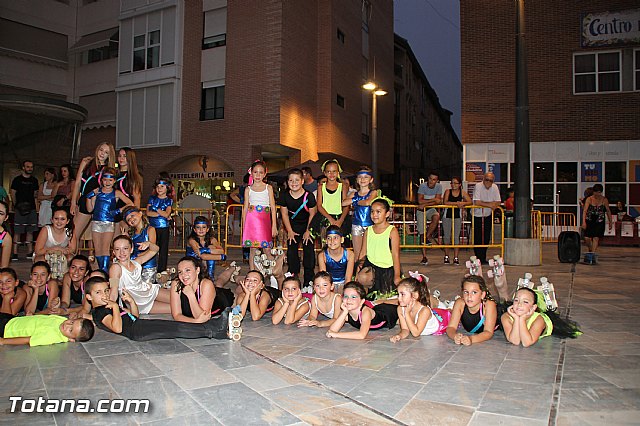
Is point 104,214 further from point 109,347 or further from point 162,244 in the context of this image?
point 109,347

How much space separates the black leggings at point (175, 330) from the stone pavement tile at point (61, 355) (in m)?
0.49

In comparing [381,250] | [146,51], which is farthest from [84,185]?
[146,51]

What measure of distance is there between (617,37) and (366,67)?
13.9 m

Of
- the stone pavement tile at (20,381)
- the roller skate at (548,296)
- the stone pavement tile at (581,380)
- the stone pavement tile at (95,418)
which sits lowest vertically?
the stone pavement tile at (95,418)

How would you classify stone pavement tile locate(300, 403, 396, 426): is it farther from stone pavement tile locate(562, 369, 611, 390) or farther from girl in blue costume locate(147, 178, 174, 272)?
girl in blue costume locate(147, 178, 174, 272)

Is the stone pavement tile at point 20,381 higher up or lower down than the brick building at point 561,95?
lower down

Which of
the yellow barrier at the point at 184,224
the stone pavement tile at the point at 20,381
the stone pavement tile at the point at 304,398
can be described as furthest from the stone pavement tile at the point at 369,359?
the yellow barrier at the point at 184,224

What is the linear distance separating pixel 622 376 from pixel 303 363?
7.52 feet

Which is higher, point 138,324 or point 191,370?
point 138,324

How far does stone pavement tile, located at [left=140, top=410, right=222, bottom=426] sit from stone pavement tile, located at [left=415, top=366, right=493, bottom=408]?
1.27 meters

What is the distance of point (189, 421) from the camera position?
108 inches

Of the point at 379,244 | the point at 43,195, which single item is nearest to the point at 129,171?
the point at 379,244

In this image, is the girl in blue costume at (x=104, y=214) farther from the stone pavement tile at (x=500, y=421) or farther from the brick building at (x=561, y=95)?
the brick building at (x=561, y=95)

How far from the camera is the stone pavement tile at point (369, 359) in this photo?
379cm
